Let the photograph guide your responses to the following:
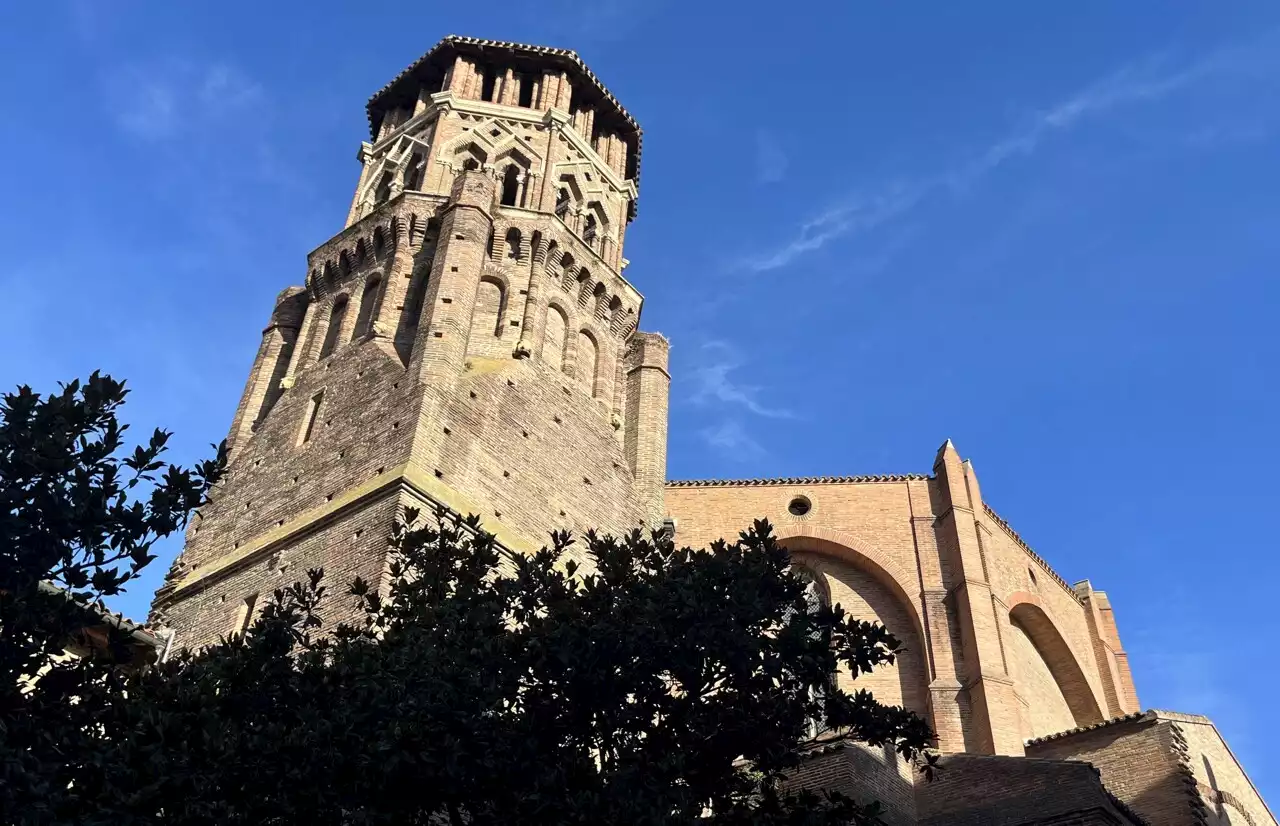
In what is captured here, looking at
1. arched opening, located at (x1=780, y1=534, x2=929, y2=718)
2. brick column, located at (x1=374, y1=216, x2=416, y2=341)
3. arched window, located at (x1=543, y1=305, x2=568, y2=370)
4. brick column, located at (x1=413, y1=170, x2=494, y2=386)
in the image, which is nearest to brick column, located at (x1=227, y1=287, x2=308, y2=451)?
brick column, located at (x1=374, y1=216, x2=416, y2=341)

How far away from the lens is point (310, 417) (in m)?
20.7

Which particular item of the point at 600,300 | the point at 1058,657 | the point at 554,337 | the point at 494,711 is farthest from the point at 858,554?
the point at 494,711

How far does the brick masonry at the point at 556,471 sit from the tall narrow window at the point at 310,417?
6 cm

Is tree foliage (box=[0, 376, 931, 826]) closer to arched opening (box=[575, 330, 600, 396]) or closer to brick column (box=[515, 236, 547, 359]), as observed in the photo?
brick column (box=[515, 236, 547, 359])

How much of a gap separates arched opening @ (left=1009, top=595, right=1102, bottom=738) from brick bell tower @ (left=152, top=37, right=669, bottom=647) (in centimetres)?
836

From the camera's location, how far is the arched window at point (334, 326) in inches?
875

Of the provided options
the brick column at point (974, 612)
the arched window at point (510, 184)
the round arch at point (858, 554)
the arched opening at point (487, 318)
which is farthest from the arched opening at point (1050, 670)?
the arched window at point (510, 184)

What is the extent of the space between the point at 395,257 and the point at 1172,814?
1467cm

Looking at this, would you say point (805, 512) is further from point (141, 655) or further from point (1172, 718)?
point (141, 655)

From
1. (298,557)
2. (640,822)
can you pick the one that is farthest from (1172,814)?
(298,557)

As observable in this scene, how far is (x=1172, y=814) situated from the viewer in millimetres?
16844

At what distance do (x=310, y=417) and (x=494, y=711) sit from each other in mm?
11614

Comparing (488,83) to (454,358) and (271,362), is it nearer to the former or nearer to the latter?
(271,362)

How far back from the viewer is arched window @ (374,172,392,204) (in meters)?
25.2
